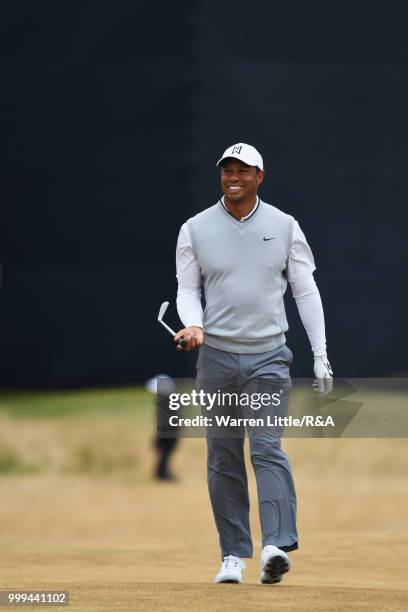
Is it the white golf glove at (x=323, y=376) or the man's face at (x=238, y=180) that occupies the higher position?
the man's face at (x=238, y=180)

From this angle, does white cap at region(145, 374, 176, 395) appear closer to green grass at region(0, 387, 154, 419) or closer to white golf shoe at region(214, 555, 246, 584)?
green grass at region(0, 387, 154, 419)

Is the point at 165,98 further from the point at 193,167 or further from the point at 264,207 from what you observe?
the point at 264,207

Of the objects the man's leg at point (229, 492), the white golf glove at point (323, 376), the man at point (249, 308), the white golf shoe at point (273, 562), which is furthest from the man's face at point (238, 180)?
the white golf shoe at point (273, 562)

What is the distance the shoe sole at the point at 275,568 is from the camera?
5.57m

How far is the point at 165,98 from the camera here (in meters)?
10.5

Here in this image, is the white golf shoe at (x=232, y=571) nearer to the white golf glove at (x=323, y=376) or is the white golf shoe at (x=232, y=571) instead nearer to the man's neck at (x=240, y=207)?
the white golf glove at (x=323, y=376)

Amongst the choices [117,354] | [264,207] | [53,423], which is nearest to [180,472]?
[53,423]

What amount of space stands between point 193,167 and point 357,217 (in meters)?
1.05

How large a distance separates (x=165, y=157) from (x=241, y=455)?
16.0 feet

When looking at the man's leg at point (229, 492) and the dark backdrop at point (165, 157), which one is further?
the dark backdrop at point (165, 157)

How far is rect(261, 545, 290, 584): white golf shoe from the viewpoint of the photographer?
5.56m

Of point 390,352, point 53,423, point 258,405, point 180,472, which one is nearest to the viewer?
point 258,405

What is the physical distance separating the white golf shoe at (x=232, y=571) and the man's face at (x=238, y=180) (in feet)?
4.08

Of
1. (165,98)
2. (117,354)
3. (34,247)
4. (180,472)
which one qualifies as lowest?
(180,472)
